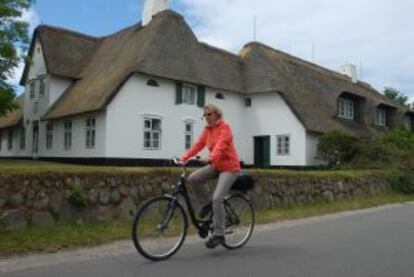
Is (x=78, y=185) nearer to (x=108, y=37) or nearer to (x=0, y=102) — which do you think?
(x=0, y=102)

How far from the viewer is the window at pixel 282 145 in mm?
35812

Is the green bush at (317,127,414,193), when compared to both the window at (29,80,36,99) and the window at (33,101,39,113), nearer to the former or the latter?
the window at (33,101,39,113)

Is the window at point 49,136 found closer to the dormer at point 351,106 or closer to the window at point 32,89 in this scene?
the window at point 32,89

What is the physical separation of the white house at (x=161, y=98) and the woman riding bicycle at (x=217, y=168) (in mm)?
21130

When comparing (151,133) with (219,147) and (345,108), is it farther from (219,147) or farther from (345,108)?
(219,147)

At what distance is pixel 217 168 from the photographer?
824cm

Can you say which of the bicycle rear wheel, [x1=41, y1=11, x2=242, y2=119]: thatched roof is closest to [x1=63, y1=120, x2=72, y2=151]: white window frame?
[x1=41, y1=11, x2=242, y2=119]: thatched roof

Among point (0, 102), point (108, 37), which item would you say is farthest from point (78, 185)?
point (108, 37)

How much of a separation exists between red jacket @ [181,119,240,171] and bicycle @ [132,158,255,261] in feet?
1.33

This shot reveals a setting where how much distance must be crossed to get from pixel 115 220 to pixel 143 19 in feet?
87.7

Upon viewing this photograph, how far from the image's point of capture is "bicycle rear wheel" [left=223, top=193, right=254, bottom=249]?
28.4 ft

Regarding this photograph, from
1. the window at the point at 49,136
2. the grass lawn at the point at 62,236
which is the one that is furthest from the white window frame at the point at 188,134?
the grass lawn at the point at 62,236

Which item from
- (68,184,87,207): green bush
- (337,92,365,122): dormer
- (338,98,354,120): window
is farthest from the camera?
(337,92,365,122): dormer

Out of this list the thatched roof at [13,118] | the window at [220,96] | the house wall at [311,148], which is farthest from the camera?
the thatched roof at [13,118]
